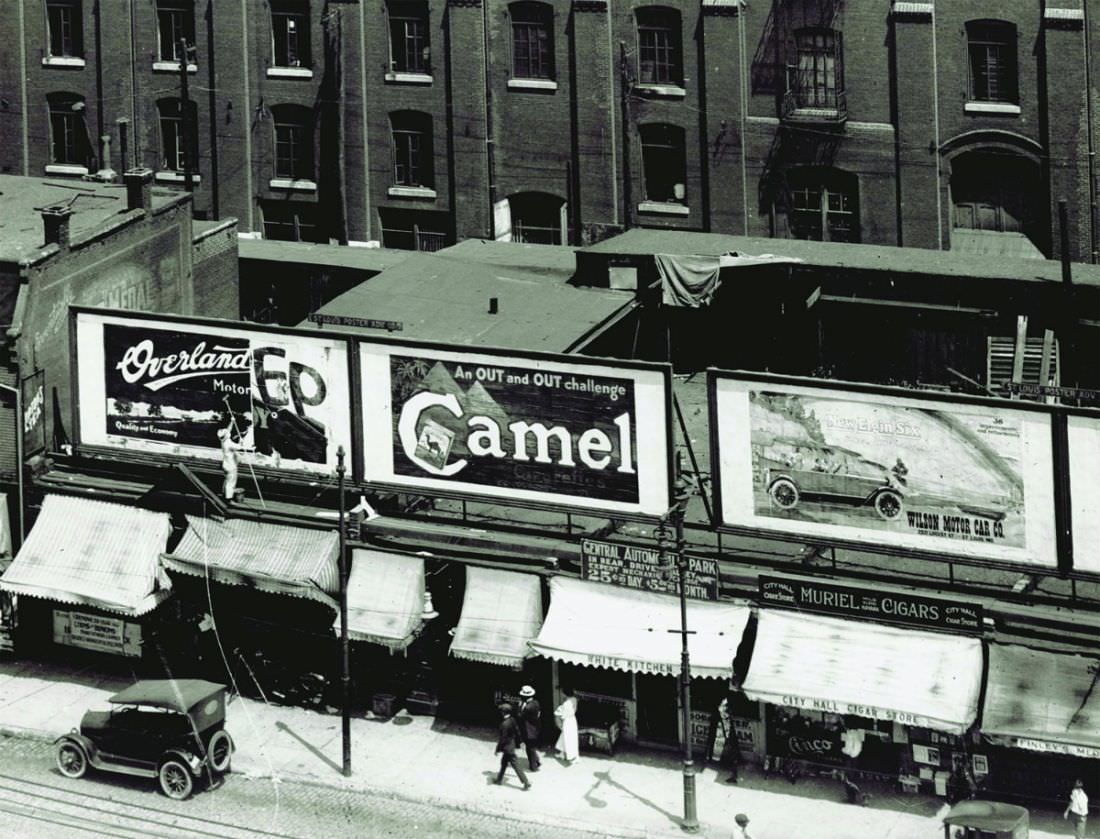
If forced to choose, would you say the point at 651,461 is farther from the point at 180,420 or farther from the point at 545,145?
the point at 545,145

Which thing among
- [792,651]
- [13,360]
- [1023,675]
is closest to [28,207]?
[13,360]

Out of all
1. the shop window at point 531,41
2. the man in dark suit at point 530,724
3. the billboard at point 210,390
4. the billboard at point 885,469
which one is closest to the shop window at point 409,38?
the shop window at point 531,41

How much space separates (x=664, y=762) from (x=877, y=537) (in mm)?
6225

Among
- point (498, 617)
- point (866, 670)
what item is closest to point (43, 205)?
point (498, 617)

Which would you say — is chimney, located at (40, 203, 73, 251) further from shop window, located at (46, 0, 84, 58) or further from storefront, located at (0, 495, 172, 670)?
shop window, located at (46, 0, 84, 58)

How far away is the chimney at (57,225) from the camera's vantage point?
134ft

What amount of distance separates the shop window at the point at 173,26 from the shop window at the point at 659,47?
16.0m

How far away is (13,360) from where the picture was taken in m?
39.2

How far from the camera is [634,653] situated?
1324 inches

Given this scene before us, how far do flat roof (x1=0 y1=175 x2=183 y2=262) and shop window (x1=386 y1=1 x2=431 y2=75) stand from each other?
1268cm

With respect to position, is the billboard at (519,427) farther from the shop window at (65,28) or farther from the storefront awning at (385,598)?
the shop window at (65,28)

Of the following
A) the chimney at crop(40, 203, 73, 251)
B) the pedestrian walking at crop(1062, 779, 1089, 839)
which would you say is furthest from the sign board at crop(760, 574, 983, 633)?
the chimney at crop(40, 203, 73, 251)

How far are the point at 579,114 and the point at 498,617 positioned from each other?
2556 cm

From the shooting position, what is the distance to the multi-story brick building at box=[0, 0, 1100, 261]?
5297 cm
